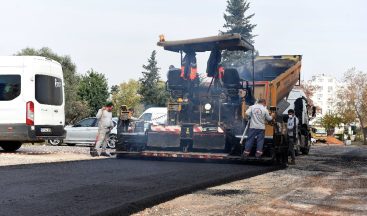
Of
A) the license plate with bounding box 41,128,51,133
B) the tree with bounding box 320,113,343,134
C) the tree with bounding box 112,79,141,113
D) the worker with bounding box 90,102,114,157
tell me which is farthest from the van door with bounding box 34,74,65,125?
the tree with bounding box 112,79,141,113

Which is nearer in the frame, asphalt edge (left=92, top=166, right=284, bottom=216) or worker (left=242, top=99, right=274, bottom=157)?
asphalt edge (left=92, top=166, right=284, bottom=216)

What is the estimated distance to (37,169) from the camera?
410 inches

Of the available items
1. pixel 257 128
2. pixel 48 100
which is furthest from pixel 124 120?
pixel 257 128

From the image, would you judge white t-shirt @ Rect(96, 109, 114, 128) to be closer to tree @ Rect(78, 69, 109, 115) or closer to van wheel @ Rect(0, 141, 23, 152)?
van wheel @ Rect(0, 141, 23, 152)

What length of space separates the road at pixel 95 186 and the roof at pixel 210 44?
11.3ft

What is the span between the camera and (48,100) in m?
16.2

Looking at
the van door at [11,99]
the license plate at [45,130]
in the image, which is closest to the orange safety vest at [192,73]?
the license plate at [45,130]

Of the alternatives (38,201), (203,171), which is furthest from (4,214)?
(203,171)

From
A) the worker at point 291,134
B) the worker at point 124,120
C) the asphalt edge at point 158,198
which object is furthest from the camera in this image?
the worker at point 291,134

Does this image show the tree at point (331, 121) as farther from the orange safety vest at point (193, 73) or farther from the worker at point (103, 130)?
the orange safety vest at point (193, 73)

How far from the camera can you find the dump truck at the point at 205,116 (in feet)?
45.2

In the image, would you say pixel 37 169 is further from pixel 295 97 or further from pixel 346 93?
pixel 346 93

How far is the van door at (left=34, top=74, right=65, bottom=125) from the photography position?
15.8 m

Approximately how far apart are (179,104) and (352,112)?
6003cm
